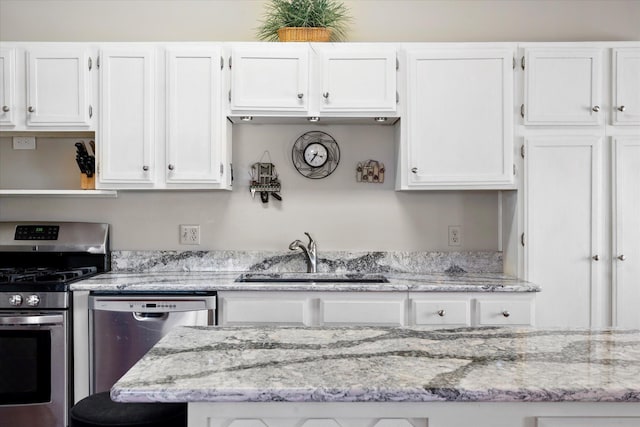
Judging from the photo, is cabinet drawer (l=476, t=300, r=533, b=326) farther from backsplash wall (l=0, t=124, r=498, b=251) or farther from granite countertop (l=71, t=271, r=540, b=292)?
backsplash wall (l=0, t=124, r=498, b=251)

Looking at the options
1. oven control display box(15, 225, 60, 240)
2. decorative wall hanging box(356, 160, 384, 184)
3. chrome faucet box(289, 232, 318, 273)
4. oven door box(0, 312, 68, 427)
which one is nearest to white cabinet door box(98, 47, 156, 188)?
oven control display box(15, 225, 60, 240)

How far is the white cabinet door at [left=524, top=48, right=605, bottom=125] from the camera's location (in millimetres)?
2826

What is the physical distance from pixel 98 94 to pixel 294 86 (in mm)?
1089

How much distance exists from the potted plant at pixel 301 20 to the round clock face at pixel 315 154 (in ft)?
2.06

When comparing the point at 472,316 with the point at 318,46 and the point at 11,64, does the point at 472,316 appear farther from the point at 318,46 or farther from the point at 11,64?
the point at 11,64

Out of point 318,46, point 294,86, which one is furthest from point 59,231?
point 318,46

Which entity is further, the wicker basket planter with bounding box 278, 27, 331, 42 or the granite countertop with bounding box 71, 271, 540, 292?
the wicker basket planter with bounding box 278, 27, 331, 42

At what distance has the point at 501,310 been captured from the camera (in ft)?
8.71

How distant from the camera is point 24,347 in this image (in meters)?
2.54

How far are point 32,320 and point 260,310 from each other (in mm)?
1103

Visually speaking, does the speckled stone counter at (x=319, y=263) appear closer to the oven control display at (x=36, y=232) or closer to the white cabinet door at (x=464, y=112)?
the oven control display at (x=36, y=232)

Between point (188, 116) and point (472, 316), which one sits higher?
point (188, 116)

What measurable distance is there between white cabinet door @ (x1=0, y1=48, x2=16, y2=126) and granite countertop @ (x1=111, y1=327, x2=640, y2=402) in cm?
207

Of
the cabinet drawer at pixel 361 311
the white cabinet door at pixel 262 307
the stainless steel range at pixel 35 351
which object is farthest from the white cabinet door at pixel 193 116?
the cabinet drawer at pixel 361 311
